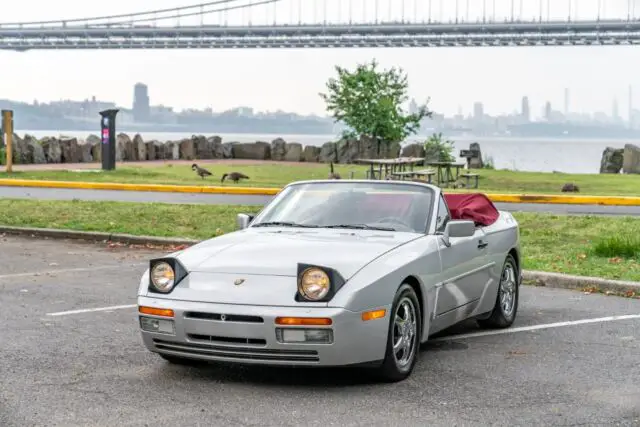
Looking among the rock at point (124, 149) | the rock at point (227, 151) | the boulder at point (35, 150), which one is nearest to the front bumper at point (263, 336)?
the boulder at point (35, 150)

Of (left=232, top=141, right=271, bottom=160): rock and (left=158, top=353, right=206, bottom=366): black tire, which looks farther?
(left=232, top=141, right=271, bottom=160): rock

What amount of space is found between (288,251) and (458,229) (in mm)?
1276

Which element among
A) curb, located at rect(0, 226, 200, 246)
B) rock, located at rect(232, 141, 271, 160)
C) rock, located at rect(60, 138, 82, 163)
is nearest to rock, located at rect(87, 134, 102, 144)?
rock, located at rect(60, 138, 82, 163)

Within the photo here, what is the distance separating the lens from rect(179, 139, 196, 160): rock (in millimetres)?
40125

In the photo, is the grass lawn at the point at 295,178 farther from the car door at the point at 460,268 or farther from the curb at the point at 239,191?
the car door at the point at 460,268

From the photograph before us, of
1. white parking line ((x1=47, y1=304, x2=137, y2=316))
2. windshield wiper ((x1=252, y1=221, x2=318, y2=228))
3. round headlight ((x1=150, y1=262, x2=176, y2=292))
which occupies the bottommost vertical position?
white parking line ((x1=47, y1=304, x2=137, y2=316))

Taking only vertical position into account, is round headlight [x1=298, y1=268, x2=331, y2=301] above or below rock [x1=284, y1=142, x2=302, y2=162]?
above

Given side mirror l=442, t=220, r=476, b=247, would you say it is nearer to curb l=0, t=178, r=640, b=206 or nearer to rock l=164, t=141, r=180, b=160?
curb l=0, t=178, r=640, b=206

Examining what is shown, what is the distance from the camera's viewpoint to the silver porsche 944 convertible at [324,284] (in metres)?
5.70

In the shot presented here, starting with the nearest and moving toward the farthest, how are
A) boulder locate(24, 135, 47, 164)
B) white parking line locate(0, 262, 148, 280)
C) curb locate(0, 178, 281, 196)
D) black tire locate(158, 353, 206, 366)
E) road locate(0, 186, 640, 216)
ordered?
black tire locate(158, 353, 206, 366), white parking line locate(0, 262, 148, 280), road locate(0, 186, 640, 216), curb locate(0, 178, 281, 196), boulder locate(24, 135, 47, 164)

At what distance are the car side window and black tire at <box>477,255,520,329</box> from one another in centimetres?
94

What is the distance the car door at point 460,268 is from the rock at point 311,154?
32.0 meters

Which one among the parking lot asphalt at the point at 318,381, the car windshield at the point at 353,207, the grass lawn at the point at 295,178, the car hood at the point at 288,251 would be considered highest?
the car windshield at the point at 353,207

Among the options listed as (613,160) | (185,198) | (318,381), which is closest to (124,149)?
(613,160)
